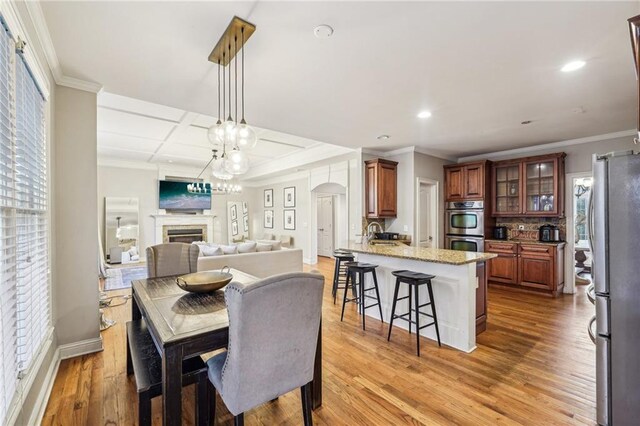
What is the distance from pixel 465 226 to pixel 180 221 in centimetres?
719

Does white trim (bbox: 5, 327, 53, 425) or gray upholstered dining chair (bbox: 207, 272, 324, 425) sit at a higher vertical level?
gray upholstered dining chair (bbox: 207, 272, 324, 425)

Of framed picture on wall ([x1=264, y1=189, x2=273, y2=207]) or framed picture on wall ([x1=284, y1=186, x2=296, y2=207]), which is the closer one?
framed picture on wall ([x1=284, y1=186, x2=296, y2=207])

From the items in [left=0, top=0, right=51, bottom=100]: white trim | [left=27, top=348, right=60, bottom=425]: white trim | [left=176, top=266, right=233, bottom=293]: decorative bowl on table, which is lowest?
[left=27, top=348, right=60, bottom=425]: white trim

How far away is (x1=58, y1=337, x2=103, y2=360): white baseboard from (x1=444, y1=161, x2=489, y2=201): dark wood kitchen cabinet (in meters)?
5.94

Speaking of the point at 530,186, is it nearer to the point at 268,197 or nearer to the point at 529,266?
the point at 529,266

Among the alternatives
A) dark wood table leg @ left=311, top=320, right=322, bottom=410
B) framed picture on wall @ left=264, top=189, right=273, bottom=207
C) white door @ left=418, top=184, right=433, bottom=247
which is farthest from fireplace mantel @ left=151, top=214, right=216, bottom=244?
dark wood table leg @ left=311, top=320, right=322, bottom=410

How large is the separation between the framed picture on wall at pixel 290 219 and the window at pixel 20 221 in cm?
646

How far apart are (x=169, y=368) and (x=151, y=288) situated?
1.07 metres

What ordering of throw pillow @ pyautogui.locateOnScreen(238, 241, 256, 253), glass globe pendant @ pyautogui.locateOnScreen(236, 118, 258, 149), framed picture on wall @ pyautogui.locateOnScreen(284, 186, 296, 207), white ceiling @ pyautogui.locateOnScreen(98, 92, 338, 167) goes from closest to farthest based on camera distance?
glass globe pendant @ pyautogui.locateOnScreen(236, 118, 258, 149) → white ceiling @ pyautogui.locateOnScreen(98, 92, 338, 167) → throw pillow @ pyautogui.locateOnScreen(238, 241, 256, 253) → framed picture on wall @ pyautogui.locateOnScreen(284, 186, 296, 207)

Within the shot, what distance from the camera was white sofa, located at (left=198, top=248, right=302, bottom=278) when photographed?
4.81 metres

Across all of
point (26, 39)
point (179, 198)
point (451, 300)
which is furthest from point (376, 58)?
point (179, 198)

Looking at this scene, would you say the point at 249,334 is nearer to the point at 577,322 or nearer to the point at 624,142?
the point at 577,322

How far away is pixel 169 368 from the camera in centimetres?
142

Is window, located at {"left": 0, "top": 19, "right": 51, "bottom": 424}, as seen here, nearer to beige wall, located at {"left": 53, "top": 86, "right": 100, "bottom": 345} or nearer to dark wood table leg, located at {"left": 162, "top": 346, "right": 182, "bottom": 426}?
beige wall, located at {"left": 53, "top": 86, "right": 100, "bottom": 345}
